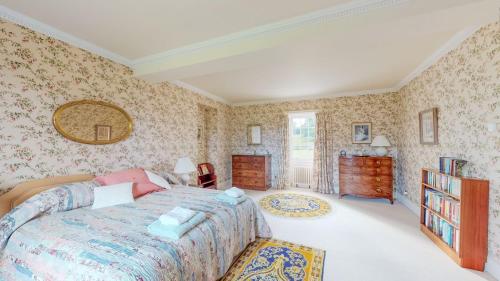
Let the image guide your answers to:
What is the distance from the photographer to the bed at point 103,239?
3.76 feet

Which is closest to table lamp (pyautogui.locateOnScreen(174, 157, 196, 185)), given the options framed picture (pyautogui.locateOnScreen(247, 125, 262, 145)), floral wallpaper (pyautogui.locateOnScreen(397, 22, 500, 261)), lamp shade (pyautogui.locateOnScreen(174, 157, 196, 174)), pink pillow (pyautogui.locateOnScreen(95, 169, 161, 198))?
lamp shade (pyautogui.locateOnScreen(174, 157, 196, 174))

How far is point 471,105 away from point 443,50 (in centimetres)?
90

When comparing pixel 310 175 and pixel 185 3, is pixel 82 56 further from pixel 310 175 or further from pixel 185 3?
pixel 310 175

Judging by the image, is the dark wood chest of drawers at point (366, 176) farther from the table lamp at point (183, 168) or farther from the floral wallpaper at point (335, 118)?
the table lamp at point (183, 168)

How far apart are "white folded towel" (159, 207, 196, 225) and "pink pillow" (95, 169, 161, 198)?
3.75 ft

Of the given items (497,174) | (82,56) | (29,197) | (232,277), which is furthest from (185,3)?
(497,174)

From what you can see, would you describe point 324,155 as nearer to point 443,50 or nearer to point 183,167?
point 443,50

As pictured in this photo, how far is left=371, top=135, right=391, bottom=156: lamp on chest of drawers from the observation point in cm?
410

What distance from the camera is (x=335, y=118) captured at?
4789 millimetres

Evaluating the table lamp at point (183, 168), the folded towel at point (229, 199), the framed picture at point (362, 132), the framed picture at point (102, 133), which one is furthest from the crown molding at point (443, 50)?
the framed picture at point (102, 133)

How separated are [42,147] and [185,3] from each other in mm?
Result: 2180

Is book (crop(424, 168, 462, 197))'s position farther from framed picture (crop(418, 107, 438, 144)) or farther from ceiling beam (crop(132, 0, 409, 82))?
ceiling beam (crop(132, 0, 409, 82))

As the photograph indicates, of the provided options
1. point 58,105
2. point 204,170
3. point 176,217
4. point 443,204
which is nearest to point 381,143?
point 443,204

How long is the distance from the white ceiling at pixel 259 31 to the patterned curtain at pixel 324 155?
172cm
